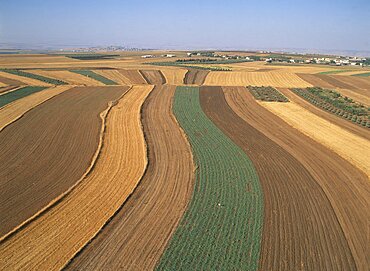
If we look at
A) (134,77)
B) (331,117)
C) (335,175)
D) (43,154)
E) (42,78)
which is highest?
(43,154)

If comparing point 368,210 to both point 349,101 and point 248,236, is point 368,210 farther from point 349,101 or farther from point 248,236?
point 349,101

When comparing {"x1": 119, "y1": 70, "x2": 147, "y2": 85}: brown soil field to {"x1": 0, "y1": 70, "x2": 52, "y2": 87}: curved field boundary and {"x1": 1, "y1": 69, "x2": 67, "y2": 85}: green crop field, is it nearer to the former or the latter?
{"x1": 1, "y1": 69, "x2": 67, "y2": 85}: green crop field

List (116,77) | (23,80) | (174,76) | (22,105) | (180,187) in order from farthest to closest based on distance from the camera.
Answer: (174,76), (116,77), (23,80), (22,105), (180,187)

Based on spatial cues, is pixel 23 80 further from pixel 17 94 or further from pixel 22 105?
pixel 22 105

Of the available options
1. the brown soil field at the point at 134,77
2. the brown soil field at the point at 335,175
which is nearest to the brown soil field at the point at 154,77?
the brown soil field at the point at 134,77

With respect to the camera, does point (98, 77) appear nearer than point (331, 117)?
No

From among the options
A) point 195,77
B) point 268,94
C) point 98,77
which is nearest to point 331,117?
point 268,94

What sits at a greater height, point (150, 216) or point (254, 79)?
point (150, 216)
